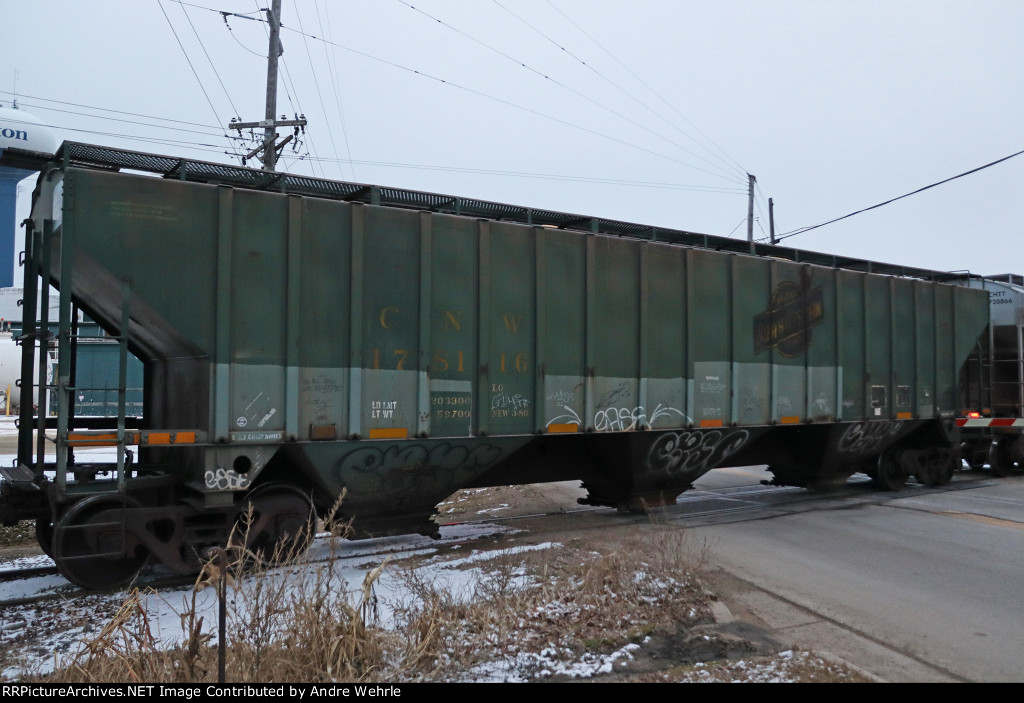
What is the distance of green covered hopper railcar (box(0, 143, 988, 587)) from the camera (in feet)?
21.2

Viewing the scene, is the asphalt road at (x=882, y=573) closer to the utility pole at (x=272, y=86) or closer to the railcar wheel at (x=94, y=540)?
the railcar wheel at (x=94, y=540)

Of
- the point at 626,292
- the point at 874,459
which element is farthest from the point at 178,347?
the point at 874,459

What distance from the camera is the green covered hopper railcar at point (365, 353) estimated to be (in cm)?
648

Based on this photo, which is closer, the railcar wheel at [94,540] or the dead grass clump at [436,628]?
the dead grass clump at [436,628]

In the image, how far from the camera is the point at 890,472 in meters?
13.3

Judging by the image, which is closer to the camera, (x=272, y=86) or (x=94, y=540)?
(x=94, y=540)

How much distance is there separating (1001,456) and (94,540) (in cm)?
1718

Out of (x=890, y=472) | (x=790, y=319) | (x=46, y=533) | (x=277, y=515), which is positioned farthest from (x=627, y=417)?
(x=890, y=472)

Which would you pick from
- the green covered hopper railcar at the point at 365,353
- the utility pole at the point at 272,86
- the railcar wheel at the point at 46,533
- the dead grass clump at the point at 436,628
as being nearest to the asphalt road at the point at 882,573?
the dead grass clump at the point at 436,628

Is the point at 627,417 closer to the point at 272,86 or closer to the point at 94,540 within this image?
the point at 94,540

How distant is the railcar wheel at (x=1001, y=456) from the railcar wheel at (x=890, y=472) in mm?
3546

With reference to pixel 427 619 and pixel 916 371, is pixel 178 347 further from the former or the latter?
pixel 916 371

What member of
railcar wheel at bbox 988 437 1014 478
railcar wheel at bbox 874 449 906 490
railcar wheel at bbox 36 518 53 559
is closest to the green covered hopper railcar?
railcar wheel at bbox 36 518 53 559

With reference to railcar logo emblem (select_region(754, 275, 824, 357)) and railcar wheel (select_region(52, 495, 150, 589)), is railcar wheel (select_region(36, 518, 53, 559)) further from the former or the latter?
railcar logo emblem (select_region(754, 275, 824, 357))
